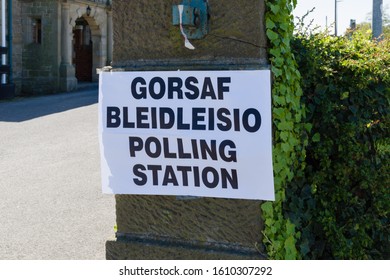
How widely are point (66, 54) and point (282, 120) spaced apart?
839 inches

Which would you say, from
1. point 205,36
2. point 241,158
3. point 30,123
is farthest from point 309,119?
point 30,123

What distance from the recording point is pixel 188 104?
3.27m

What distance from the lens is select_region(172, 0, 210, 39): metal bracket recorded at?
324 centimetres

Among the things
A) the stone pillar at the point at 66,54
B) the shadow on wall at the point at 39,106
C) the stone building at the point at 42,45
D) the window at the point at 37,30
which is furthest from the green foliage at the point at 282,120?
the window at the point at 37,30

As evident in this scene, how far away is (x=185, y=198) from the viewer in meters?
3.37

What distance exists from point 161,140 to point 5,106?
1562 centimetres

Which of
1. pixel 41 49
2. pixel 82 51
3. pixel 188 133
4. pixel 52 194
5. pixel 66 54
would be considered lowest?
pixel 52 194

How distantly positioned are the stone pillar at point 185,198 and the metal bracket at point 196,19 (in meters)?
0.04

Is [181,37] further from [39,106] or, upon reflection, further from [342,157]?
[39,106]

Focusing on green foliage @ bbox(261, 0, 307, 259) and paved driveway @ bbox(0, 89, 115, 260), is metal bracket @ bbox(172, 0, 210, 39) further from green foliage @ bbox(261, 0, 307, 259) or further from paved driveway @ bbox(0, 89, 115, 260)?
paved driveway @ bbox(0, 89, 115, 260)

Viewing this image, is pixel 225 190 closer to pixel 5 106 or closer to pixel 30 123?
pixel 30 123

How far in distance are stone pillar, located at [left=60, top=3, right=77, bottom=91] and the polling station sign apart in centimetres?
2038

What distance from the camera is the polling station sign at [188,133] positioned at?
319 centimetres

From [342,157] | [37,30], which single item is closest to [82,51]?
[37,30]
